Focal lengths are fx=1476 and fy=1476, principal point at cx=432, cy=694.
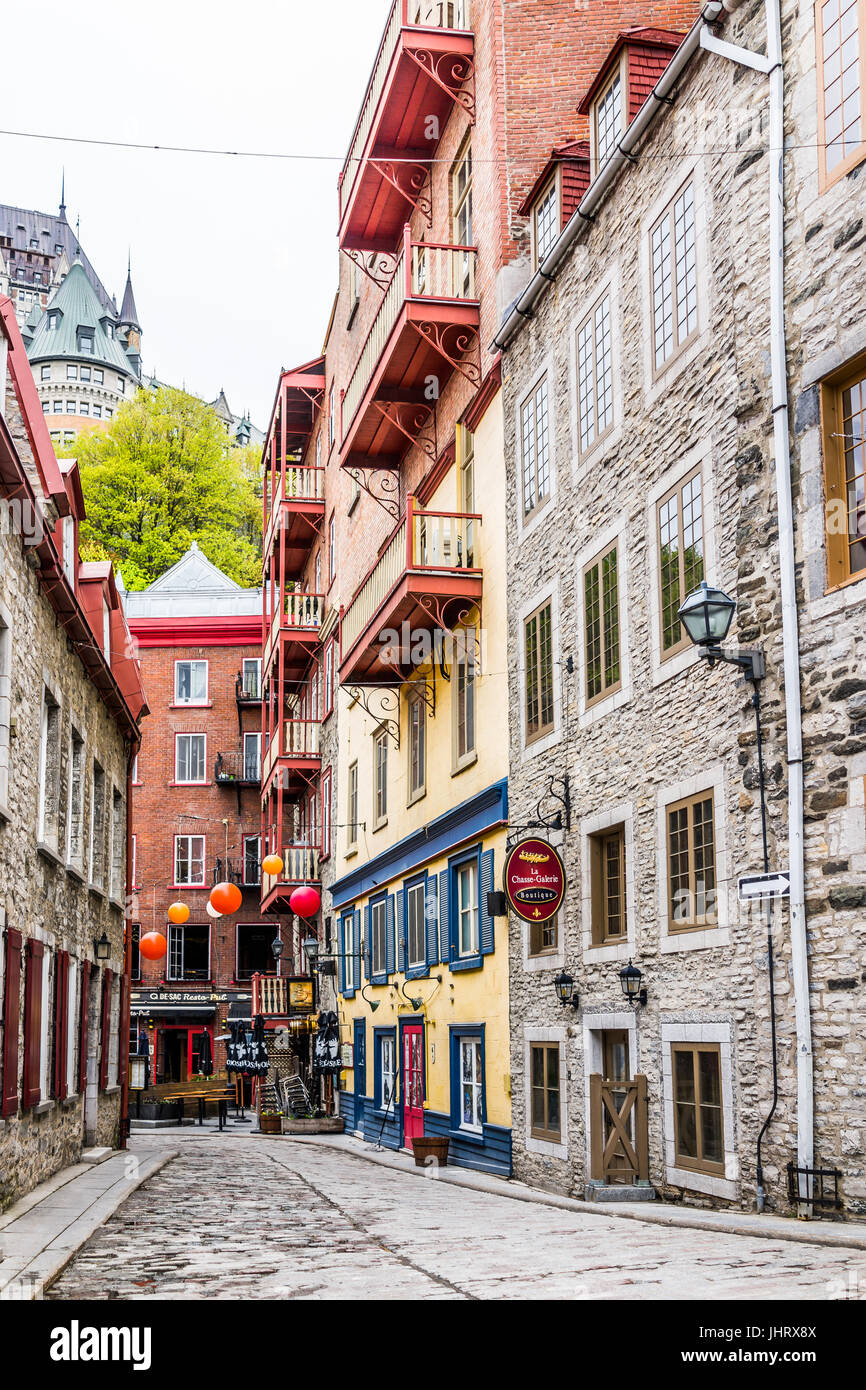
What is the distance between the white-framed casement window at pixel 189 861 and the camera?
46284 millimetres

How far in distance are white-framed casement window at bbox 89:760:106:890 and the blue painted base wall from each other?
631cm

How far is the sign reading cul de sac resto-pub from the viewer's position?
1653 cm

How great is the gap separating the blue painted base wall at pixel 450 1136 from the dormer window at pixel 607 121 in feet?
39.1

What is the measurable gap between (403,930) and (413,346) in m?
10.1

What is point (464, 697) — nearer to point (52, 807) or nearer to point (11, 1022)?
point (52, 807)

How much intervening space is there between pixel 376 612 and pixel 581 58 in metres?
8.40

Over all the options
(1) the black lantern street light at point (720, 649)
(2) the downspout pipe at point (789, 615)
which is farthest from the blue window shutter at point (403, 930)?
(2) the downspout pipe at point (789, 615)

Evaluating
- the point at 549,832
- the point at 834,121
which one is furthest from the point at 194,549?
the point at 834,121

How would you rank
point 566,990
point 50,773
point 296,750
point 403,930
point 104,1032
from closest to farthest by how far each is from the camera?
point 566,990, point 50,773, point 104,1032, point 403,930, point 296,750

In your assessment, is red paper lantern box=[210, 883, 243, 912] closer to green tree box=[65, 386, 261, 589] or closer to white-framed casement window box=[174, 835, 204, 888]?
white-framed casement window box=[174, 835, 204, 888]

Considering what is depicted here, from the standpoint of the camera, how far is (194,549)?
5175cm

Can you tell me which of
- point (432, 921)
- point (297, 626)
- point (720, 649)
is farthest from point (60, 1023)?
point (297, 626)

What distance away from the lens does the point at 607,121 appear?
55.6ft

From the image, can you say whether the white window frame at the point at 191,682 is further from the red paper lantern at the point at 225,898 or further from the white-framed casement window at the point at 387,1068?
the white-framed casement window at the point at 387,1068
